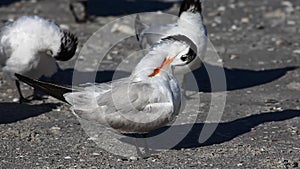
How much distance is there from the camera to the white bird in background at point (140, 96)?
14.4 feet

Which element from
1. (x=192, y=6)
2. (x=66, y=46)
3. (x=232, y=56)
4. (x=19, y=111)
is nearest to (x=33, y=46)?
(x=66, y=46)

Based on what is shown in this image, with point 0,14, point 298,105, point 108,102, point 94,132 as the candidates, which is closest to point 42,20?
point 94,132

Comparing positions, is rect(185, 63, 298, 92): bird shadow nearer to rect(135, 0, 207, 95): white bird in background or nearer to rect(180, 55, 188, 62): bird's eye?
rect(135, 0, 207, 95): white bird in background

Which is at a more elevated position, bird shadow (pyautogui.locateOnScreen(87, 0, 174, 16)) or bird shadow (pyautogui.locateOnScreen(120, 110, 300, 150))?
bird shadow (pyautogui.locateOnScreen(120, 110, 300, 150))

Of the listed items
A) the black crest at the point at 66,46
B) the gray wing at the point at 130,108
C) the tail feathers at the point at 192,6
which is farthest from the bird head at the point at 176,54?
the tail feathers at the point at 192,6

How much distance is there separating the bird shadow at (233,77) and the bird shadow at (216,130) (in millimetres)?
893

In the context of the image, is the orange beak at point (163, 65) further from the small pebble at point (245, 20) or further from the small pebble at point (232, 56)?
the small pebble at point (245, 20)

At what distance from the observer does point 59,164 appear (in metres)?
4.38

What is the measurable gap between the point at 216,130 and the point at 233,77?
175 centimetres

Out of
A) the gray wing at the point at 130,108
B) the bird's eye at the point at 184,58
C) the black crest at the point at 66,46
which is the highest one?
the bird's eye at the point at 184,58

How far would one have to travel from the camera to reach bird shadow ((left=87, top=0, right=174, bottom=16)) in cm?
975

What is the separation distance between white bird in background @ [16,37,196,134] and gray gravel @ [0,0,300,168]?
0.27 m

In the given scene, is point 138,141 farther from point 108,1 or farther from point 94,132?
point 108,1

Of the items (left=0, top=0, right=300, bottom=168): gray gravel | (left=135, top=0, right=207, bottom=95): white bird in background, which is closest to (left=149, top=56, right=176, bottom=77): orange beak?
(left=0, top=0, right=300, bottom=168): gray gravel
